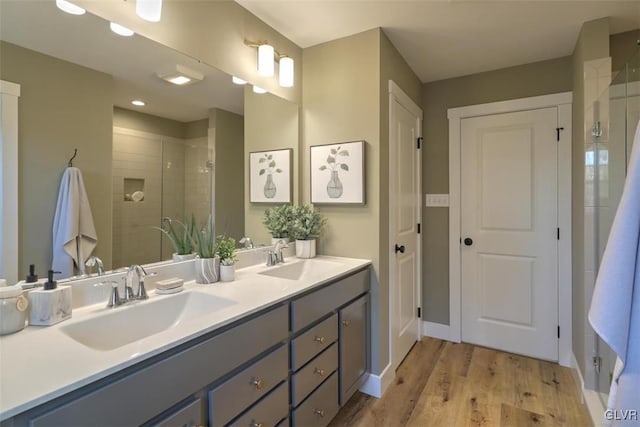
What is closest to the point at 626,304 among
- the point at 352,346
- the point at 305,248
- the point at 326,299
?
the point at 326,299

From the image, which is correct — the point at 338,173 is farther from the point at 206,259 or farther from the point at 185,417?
the point at 185,417

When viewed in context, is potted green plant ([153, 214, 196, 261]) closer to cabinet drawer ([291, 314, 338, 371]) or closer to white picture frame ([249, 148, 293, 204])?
white picture frame ([249, 148, 293, 204])

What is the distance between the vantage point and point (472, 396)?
6.95 feet

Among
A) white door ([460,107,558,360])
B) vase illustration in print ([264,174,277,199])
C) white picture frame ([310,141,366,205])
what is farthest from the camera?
white door ([460,107,558,360])

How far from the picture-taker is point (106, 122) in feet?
4.36

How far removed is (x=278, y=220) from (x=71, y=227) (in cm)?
118

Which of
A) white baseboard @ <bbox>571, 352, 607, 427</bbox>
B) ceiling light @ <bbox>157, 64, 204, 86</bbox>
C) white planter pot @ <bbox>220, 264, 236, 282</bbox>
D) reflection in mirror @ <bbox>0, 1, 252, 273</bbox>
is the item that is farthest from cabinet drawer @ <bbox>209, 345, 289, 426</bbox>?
white baseboard @ <bbox>571, 352, 607, 427</bbox>

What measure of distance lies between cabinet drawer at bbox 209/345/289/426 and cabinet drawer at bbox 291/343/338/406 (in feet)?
0.39

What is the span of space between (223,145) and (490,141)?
87.6 inches

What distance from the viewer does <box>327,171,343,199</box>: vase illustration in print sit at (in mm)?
2227

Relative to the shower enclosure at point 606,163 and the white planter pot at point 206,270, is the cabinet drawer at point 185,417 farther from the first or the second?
the shower enclosure at point 606,163

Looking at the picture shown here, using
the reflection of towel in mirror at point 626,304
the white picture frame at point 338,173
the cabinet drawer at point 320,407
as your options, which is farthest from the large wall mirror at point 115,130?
the reflection of towel in mirror at point 626,304

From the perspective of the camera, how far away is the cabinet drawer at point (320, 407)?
1.49 metres

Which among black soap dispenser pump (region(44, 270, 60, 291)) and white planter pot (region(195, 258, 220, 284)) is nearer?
black soap dispenser pump (region(44, 270, 60, 291))
